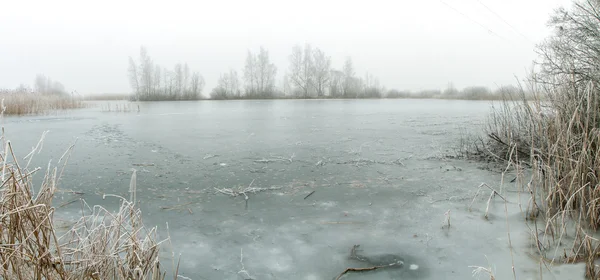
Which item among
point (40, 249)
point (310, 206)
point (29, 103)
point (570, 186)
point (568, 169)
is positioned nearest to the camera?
point (40, 249)

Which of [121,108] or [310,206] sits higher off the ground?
[121,108]

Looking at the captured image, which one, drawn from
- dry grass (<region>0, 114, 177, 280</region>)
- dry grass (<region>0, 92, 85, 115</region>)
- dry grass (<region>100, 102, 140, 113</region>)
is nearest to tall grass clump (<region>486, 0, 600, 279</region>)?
dry grass (<region>0, 114, 177, 280</region>)

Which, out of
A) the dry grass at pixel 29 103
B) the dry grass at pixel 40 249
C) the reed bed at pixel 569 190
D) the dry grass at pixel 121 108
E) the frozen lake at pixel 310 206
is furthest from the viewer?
the dry grass at pixel 121 108

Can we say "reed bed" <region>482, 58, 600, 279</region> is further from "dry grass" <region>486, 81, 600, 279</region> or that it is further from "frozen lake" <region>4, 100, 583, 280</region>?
"frozen lake" <region>4, 100, 583, 280</region>

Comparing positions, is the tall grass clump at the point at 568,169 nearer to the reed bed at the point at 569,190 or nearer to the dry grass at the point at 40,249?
the reed bed at the point at 569,190

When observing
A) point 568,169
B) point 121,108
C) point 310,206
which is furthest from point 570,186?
point 121,108

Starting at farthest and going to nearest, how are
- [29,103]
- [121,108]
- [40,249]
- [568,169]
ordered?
[121,108], [29,103], [568,169], [40,249]

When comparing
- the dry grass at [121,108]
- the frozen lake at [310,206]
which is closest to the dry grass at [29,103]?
the dry grass at [121,108]

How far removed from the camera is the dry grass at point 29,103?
17.4m

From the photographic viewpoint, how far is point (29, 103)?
1852 cm

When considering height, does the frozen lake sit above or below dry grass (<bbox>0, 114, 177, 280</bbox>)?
below

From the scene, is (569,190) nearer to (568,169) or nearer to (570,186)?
(570,186)

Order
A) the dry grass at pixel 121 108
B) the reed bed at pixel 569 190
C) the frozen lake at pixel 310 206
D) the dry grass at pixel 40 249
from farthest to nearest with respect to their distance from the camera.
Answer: the dry grass at pixel 121 108
the frozen lake at pixel 310 206
the reed bed at pixel 569 190
the dry grass at pixel 40 249

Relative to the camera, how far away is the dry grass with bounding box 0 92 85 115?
17438mm
